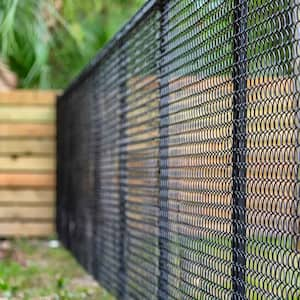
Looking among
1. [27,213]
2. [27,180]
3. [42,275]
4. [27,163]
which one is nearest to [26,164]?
[27,163]

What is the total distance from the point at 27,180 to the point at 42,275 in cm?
200

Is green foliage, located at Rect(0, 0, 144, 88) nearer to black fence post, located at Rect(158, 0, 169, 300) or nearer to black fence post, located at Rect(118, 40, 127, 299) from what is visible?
black fence post, located at Rect(118, 40, 127, 299)

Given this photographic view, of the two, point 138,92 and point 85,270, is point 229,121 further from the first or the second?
point 85,270

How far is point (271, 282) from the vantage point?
1965 mm

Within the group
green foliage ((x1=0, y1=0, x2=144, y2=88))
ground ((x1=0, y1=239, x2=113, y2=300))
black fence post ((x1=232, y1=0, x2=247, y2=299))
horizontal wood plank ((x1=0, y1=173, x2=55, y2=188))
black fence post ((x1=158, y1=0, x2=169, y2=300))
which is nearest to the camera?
black fence post ((x1=232, y1=0, x2=247, y2=299))

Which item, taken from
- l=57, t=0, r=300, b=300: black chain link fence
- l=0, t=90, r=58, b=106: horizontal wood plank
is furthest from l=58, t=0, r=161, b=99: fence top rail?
l=0, t=90, r=58, b=106: horizontal wood plank

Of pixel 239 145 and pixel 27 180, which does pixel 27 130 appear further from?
pixel 239 145

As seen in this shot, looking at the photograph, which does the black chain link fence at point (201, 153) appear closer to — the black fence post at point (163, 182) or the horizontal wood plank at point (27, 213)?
the black fence post at point (163, 182)

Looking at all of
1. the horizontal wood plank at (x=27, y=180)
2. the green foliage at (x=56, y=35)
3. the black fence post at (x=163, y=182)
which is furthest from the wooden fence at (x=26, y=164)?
the black fence post at (x=163, y=182)

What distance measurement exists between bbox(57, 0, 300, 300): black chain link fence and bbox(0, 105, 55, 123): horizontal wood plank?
2386mm

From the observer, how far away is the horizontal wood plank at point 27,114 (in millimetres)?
6926

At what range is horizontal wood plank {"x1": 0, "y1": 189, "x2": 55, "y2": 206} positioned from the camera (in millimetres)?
6902

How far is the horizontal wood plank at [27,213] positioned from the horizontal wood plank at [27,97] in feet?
2.93

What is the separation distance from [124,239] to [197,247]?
132 cm
